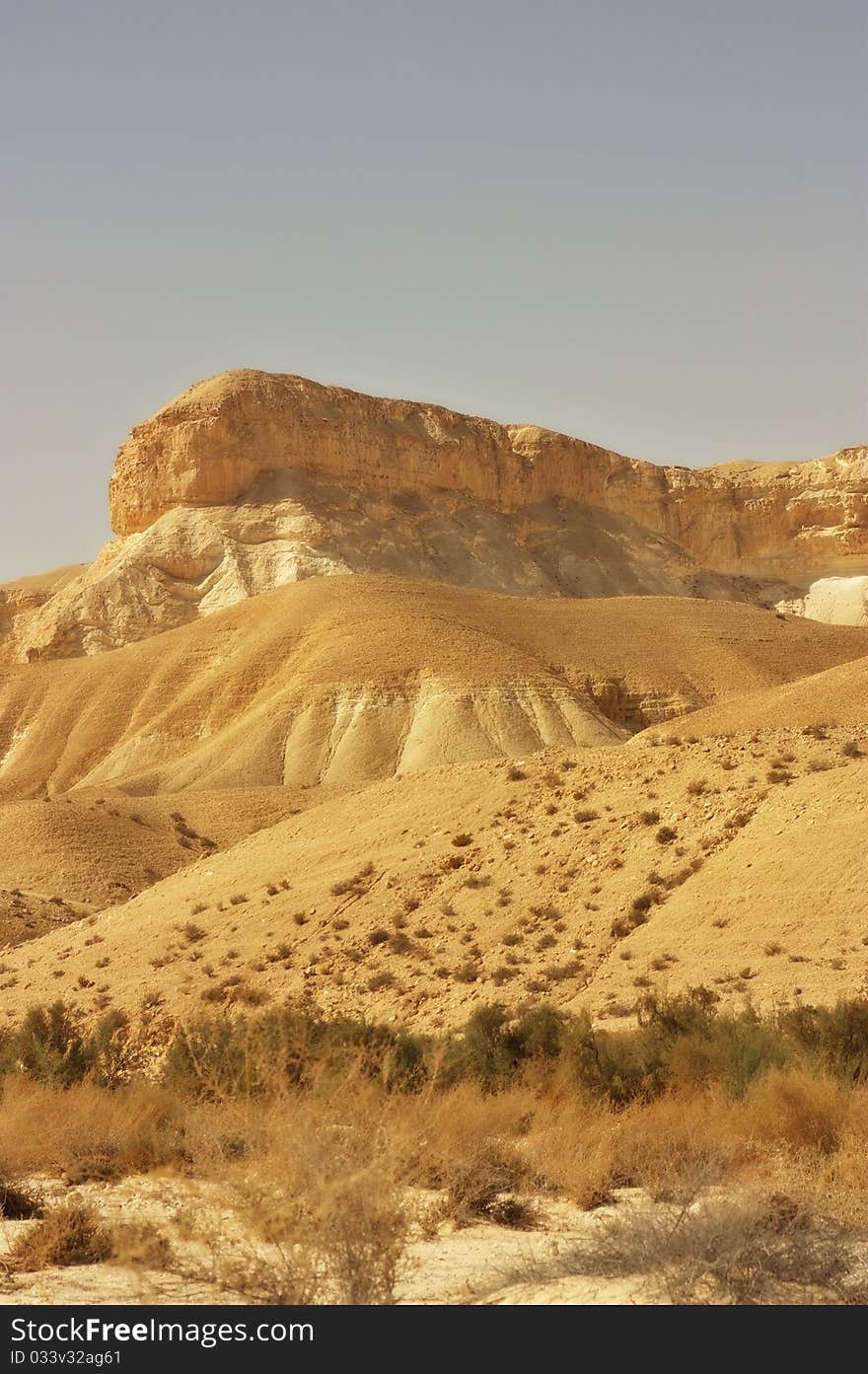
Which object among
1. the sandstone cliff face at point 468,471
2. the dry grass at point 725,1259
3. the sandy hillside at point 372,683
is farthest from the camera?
the sandstone cliff face at point 468,471

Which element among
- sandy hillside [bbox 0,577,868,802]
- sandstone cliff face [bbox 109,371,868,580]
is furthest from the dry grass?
sandstone cliff face [bbox 109,371,868,580]

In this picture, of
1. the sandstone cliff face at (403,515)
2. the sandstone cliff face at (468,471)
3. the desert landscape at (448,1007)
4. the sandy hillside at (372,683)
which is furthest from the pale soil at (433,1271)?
the sandstone cliff face at (468,471)

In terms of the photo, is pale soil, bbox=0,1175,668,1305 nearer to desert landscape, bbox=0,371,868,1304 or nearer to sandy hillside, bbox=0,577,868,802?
desert landscape, bbox=0,371,868,1304

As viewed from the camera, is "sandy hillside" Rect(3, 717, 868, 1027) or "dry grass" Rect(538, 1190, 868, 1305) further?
"sandy hillside" Rect(3, 717, 868, 1027)

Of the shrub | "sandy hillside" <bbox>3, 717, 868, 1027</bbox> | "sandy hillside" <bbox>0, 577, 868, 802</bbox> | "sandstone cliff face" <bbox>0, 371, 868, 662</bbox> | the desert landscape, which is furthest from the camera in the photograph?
"sandstone cliff face" <bbox>0, 371, 868, 662</bbox>

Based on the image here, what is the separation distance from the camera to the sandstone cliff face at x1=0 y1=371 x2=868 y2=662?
88.2m

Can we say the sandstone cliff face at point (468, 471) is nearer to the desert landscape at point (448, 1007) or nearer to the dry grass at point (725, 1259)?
the desert landscape at point (448, 1007)

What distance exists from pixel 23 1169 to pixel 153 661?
6347 centimetres

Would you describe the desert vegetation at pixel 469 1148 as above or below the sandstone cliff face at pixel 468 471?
below

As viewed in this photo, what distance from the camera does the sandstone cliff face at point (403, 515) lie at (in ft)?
289

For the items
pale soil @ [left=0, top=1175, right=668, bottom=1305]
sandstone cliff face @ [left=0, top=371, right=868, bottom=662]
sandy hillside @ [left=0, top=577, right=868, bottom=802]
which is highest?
sandstone cliff face @ [left=0, top=371, right=868, bottom=662]

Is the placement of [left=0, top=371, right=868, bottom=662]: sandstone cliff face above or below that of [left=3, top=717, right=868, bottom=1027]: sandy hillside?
above

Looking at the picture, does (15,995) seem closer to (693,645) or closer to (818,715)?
(818,715)

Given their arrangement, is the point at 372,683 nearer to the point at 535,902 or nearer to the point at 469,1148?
the point at 535,902
